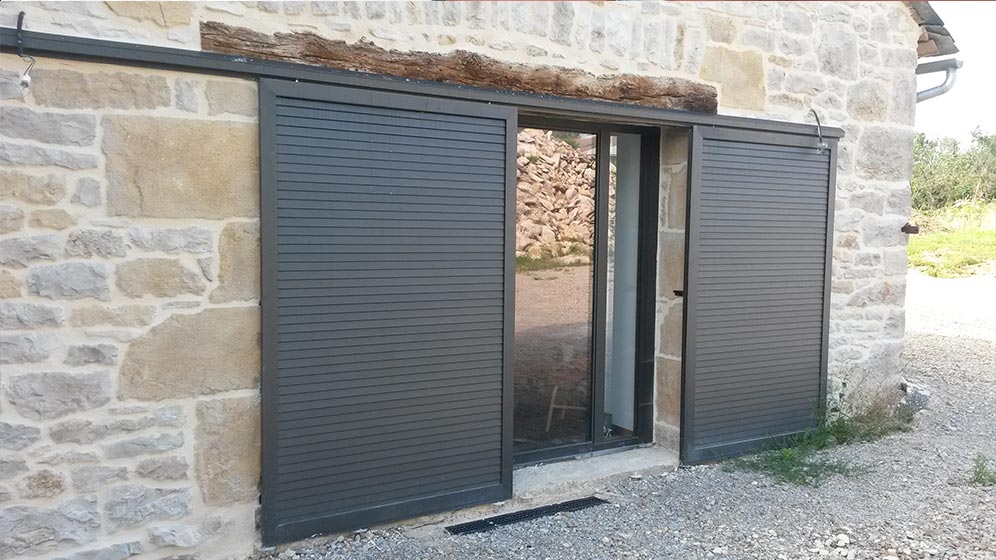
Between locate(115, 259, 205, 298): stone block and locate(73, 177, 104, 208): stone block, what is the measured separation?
28cm

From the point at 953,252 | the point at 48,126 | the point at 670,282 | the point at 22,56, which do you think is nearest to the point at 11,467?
the point at 48,126

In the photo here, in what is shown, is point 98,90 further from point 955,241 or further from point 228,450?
point 955,241

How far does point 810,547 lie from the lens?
3.87 m

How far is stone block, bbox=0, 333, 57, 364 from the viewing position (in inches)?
118

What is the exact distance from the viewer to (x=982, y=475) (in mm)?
4797

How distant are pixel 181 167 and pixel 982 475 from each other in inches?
196

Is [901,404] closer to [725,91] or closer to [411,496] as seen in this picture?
[725,91]

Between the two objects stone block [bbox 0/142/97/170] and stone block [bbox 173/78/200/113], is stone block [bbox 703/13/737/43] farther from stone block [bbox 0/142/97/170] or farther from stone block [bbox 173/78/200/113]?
stone block [bbox 0/142/97/170]

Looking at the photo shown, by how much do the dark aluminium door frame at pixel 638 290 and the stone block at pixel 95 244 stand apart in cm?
256

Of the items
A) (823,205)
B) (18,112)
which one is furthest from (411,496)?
(823,205)

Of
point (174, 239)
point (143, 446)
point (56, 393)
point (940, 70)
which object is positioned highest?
point (940, 70)

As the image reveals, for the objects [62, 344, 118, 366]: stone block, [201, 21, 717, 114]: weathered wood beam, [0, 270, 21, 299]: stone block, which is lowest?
[62, 344, 118, 366]: stone block

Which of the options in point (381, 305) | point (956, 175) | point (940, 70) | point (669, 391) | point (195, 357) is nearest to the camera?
point (195, 357)

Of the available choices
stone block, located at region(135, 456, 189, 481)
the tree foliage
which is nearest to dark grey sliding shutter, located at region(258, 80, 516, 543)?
stone block, located at region(135, 456, 189, 481)
